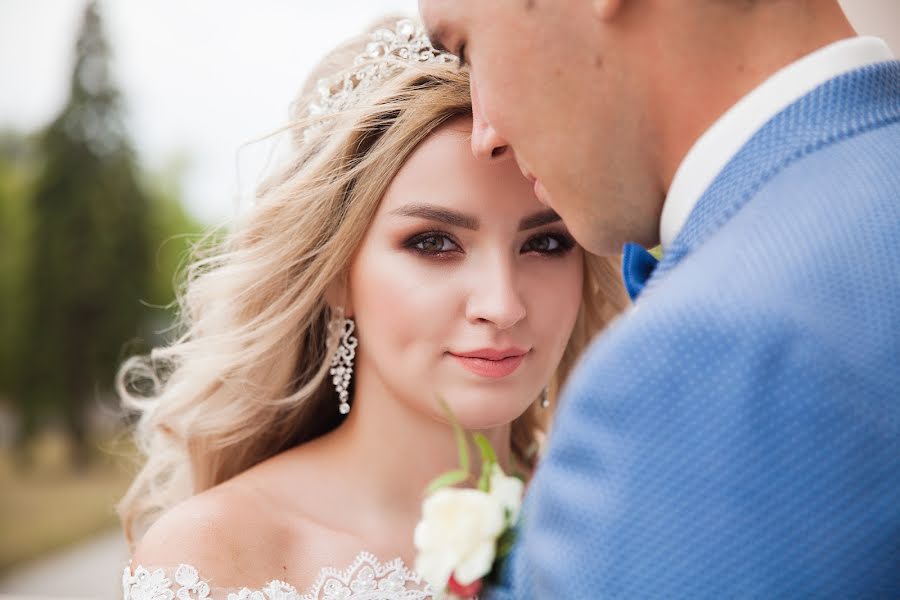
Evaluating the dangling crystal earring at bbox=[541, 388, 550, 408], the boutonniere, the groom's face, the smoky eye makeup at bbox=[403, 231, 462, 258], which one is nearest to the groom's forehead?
the groom's face

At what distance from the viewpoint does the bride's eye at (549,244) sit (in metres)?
2.52

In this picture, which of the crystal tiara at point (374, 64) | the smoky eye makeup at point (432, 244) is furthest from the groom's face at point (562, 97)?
the crystal tiara at point (374, 64)

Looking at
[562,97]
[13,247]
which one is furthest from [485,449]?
[13,247]

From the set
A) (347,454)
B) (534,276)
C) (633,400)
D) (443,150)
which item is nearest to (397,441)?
(347,454)

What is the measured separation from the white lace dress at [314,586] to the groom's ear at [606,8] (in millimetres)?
1617

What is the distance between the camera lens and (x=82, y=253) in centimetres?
1069

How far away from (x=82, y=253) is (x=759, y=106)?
10416 mm

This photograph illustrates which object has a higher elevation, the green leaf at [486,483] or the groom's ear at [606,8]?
the groom's ear at [606,8]

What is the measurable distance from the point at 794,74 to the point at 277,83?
29.0 ft

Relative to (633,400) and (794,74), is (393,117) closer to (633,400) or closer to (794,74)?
(794,74)

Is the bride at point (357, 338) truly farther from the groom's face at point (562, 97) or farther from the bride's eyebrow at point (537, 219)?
the groom's face at point (562, 97)

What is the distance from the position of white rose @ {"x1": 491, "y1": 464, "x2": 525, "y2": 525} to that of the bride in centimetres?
75

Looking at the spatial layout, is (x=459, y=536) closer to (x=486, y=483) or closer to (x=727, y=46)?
(x=486, y=483)

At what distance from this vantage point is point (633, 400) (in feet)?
3.85
